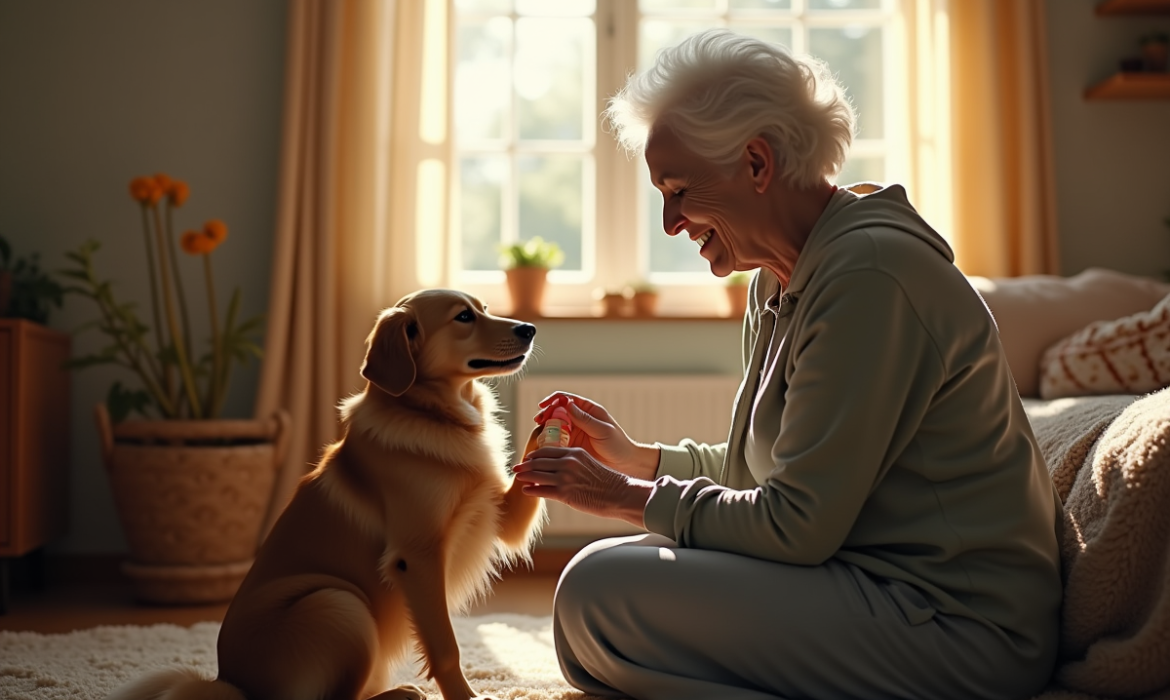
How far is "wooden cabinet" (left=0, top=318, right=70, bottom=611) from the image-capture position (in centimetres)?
286

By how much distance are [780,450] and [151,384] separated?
229 cm

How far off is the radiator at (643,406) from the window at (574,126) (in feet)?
1.12

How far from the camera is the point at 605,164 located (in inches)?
143

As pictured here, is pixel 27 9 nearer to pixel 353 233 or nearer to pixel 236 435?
pixel 353 233

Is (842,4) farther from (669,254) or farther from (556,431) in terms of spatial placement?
(556,431)

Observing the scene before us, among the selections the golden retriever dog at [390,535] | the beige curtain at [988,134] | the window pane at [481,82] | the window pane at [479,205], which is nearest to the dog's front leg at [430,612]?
the golden retriever dog at [390,535]

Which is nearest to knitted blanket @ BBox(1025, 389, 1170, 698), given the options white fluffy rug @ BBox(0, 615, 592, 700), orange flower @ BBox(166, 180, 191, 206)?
white fluffy rug @ BBox(0, 615, 592, 700)

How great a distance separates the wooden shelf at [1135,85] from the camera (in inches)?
136

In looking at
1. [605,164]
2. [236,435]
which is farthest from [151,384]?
[605,164]

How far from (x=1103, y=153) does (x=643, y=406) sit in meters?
1.85

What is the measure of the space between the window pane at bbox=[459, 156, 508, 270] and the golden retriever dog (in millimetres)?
1914

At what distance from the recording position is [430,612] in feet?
5.04

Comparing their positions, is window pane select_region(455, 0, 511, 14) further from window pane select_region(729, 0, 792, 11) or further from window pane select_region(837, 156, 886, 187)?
window pane select_region(837, 156, 886, 187)

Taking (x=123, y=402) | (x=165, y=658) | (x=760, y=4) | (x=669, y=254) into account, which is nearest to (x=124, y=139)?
(x=123, y=402)
